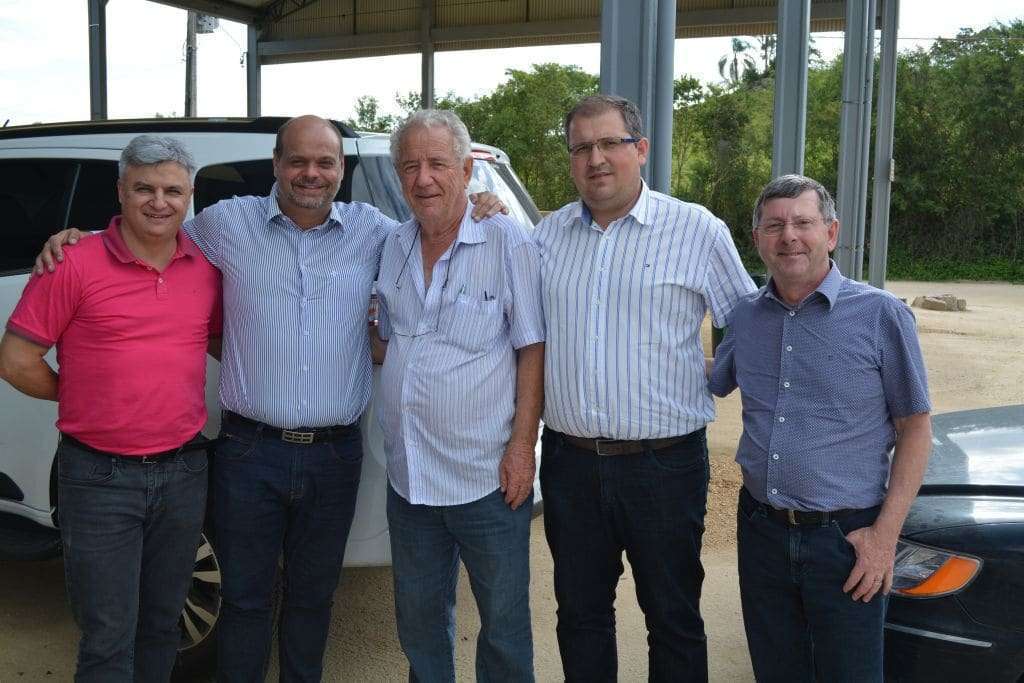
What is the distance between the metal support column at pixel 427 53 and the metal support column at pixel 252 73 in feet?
12.5

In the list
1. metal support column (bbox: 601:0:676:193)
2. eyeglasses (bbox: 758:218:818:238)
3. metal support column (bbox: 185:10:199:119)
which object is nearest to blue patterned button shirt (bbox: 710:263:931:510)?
eyeglasses (bbox: 758:218:818:238)

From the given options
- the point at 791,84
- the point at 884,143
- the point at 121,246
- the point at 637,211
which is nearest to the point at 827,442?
the point at 637,211

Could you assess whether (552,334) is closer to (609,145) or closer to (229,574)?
(609,145)

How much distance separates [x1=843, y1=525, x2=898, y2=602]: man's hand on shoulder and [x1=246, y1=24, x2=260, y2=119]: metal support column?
18.5m

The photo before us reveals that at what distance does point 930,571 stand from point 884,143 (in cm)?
1543

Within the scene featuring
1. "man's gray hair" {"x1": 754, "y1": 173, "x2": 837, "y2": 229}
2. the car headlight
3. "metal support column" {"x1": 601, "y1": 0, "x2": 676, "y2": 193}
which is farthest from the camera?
"metal support column" {"x1": 601, "y1": 0, "x2": 676, "y2": 193}

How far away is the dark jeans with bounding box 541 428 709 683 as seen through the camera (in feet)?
8.92

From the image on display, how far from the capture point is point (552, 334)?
9.05ft

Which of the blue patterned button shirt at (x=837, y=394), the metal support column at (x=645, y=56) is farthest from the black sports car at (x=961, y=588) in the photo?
the metal support column at (x=645, y=56)

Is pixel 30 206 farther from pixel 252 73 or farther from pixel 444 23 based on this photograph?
pixel 444 23

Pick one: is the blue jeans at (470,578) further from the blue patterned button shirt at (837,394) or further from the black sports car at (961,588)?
the black sports car at (961,588)

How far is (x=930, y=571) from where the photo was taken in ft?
8.53

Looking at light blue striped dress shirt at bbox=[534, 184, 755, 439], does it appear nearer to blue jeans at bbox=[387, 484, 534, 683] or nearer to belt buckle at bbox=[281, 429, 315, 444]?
blue jeans at bbox=[387, 484, 534, 683]

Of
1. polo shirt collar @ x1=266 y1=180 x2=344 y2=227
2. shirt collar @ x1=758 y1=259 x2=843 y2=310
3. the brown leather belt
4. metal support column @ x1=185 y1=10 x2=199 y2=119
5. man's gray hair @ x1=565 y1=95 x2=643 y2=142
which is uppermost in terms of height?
metal support column @ x1=185 y1=10 x2=199 y2=119
